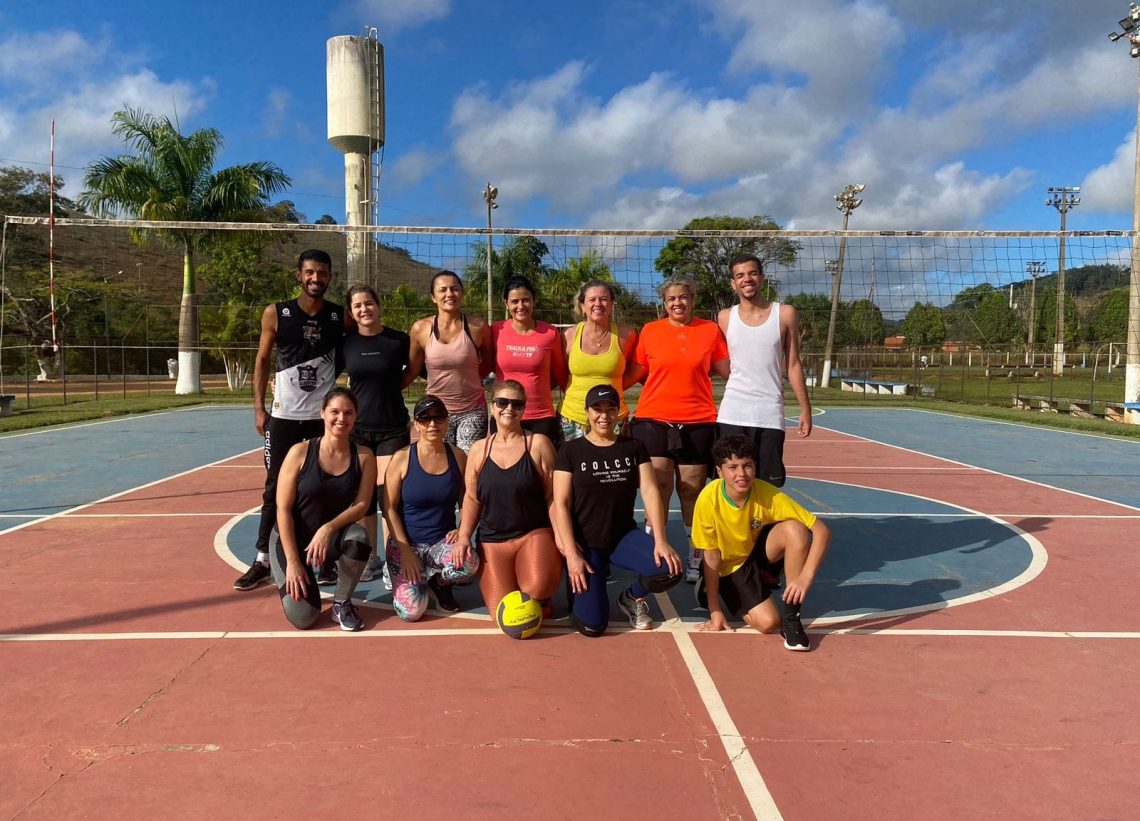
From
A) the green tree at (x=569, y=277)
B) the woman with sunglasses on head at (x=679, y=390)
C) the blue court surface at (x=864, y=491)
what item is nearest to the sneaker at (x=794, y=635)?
the blue court surface at (x=864, y=491)

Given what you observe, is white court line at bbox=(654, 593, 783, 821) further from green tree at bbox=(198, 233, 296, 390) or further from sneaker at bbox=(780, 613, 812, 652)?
green tree at bbox=(198, 233, 296, 390)

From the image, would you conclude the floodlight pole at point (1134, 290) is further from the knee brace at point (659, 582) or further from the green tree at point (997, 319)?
the green tree at point (997, 319)

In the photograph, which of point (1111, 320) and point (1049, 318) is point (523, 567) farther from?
point (1049, 318)

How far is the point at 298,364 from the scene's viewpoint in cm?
500

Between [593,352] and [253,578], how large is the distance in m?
2.63

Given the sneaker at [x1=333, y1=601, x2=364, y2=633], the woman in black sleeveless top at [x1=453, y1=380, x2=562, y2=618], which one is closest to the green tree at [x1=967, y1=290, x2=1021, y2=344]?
the woman in black sleeveless top at [x1=453, y1=380, x2=562, y2=618]

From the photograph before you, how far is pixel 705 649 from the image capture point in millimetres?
4008

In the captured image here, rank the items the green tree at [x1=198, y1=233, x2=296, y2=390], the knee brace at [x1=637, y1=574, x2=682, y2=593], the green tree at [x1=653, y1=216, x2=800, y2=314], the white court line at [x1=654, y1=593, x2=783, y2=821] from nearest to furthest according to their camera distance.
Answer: the white court line at [x1=654, y1=593, x2=783, y2=821], the knee brace at [x1=637, y1=574, x2=682, y2=593], the green tree at [x1=198, y1=233, x2=296, y2=390], the green tree at [x1=653, y1=216, x2=800, y2=314]

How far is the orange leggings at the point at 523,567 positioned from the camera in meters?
4.29

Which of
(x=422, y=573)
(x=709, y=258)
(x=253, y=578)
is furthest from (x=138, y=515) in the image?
(x=709, y=258)

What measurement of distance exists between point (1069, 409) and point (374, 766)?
23249mm

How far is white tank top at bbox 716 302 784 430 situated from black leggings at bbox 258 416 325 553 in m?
2.75

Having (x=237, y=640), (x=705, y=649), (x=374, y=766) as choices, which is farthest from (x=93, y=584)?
(x=705, y=649)

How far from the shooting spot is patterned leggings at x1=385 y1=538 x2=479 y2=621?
4383mm
